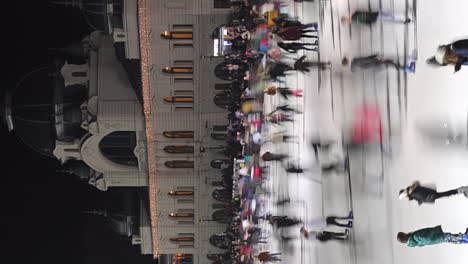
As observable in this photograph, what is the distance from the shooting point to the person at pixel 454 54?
32.4 ft

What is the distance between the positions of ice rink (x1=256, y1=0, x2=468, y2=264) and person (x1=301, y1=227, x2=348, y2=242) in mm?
190

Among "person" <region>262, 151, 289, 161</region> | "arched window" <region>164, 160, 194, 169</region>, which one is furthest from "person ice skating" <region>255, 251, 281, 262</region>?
"arched window" <region>164, 160, 194, 169</region>

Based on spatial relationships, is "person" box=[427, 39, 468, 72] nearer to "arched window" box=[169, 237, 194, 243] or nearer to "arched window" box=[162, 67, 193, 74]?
"arched window" box=[162, 67, 193, 74]

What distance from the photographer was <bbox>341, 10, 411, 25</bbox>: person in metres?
13.4

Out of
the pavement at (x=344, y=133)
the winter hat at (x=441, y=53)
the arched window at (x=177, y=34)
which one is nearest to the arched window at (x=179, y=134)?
the arched window at (x=177, y=34)

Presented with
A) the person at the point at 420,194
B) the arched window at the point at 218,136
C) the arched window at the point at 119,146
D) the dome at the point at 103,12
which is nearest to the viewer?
the person at the point at 420,194

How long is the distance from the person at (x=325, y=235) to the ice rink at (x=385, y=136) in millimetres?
190

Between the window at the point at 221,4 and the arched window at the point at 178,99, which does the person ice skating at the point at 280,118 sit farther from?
the arched window at the point at 178,99

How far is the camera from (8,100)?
40.1m

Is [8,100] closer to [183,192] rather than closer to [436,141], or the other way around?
[183,192]

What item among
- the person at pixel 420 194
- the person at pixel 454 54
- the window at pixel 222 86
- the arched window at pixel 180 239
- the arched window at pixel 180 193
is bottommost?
the arched window at pixel 180 239

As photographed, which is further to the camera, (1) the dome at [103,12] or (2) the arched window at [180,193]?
(2) the arched window at [180,193]

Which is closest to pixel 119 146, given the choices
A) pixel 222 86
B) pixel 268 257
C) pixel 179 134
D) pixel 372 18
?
pixel 179 134

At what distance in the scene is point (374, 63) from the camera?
14.2 m
